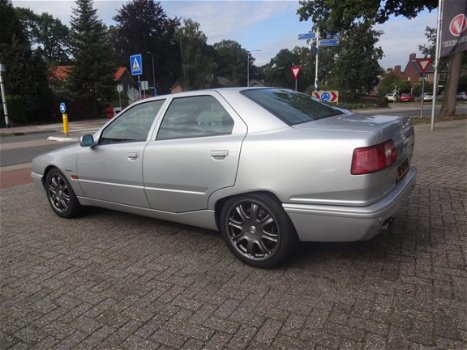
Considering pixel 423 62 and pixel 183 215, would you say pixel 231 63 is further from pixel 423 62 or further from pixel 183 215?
pixel 183 215

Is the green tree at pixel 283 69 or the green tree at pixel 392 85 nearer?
the green tree at pixel 392 85

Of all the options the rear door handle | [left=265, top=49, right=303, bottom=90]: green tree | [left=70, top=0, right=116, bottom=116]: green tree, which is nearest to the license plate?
the rear door handle

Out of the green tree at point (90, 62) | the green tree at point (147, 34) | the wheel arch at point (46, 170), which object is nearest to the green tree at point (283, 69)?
the green tree at point (147, 34)

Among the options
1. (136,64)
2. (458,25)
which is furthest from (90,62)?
(458,25)

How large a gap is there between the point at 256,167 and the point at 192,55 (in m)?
63.1

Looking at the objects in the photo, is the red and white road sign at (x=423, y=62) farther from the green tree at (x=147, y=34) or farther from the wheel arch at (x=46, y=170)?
the green tree at (x=147, y=34)

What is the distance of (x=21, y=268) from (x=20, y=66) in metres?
A: 28.4

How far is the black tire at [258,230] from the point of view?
3.16 m

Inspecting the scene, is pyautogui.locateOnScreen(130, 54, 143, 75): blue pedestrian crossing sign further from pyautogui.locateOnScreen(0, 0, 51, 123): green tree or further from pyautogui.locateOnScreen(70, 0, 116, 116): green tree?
pyautogui.locateOnScreen(70, 0, 116, 116): green tree

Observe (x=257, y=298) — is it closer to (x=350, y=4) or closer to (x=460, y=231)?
(x=460, y=231)

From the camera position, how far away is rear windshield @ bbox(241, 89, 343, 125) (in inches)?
137

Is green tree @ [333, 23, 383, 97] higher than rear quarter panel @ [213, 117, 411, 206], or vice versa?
green tree @ [333, 23, 383, 97]

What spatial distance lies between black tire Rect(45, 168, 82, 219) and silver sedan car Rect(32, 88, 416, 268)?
1.66ft

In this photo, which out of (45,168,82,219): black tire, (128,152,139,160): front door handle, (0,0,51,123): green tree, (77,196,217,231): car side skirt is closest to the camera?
(77,196,217,231): car side skirt
